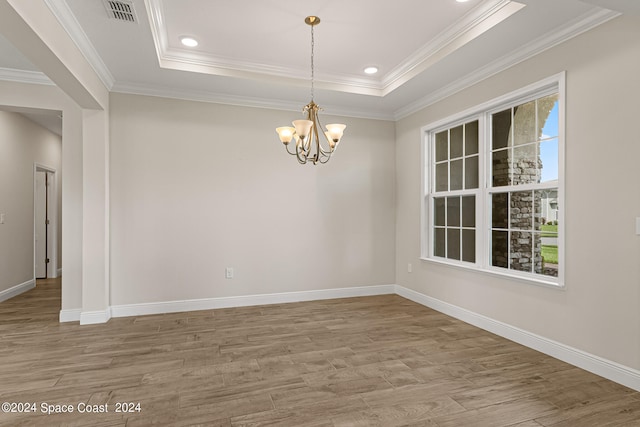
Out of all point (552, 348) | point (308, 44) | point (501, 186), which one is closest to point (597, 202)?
point (501, 186)

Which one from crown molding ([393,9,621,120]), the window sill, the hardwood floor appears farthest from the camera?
the window sill

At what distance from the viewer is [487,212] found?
3.83 metres

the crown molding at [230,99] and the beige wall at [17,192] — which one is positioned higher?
the crown molding at [230,99]

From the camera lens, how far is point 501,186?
3.67m

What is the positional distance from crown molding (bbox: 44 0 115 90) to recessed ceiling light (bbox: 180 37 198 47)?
785mm

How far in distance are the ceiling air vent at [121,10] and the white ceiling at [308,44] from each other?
0.12 ft

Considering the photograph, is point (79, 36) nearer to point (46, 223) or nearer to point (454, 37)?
point (454, 37)

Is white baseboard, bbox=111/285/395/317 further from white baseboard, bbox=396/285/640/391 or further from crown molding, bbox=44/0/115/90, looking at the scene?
crown molding, bbox=44/0/115/90

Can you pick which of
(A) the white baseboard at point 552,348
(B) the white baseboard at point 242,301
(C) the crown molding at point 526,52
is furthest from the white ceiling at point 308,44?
(B) the white baseboard at point 242,301

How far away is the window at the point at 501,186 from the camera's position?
318 cm

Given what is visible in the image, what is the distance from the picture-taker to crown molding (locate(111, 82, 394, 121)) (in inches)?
166

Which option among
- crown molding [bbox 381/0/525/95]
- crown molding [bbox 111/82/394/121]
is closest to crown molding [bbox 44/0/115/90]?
crown molding [bbox 111/82/394/121]

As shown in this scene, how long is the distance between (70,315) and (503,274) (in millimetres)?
4637

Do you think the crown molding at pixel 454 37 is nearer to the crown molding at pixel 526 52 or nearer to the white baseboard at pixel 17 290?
the crown molding at pixel 526 52
